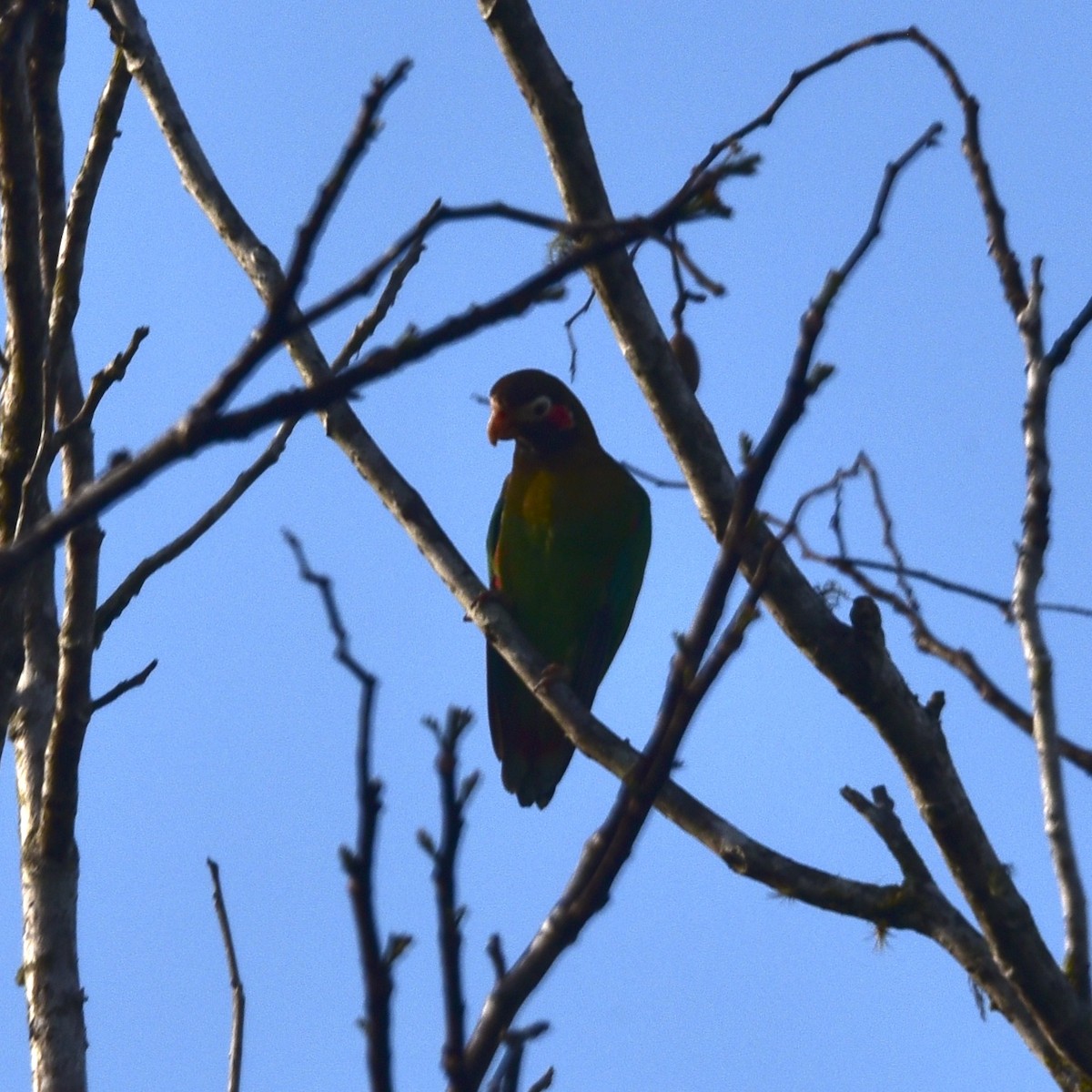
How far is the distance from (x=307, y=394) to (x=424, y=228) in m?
0.30

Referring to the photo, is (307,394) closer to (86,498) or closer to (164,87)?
(86,498)

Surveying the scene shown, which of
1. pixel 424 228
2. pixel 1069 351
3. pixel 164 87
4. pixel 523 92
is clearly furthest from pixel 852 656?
pixel 164 87

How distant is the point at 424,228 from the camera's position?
5.74ft

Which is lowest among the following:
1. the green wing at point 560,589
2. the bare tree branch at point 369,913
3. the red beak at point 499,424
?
the bare tree branch at point 369,913

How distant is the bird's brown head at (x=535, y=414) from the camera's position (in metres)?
6.76

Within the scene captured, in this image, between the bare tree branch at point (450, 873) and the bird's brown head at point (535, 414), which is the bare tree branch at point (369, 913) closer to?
the bare tree branch at point (450, 873)

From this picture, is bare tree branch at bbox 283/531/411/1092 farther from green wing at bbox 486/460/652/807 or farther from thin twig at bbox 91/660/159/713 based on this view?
green wing at bbox 486/460/652/807

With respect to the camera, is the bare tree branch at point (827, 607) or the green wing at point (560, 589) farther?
the green wing at point (560, 589)

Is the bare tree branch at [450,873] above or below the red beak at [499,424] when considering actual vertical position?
below

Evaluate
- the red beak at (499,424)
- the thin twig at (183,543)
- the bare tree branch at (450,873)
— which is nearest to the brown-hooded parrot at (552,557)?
the red beak at (499,424)

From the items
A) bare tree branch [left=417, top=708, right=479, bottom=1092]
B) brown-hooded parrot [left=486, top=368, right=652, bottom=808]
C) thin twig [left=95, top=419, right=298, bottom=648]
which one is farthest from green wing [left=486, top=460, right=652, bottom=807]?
bare tree branch [left=417, top=708, right=479, bottom=1092]

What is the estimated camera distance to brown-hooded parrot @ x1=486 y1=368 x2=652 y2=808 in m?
6.57

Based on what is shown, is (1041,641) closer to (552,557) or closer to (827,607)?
(827,607)

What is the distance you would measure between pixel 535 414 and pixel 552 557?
689 millimetres
